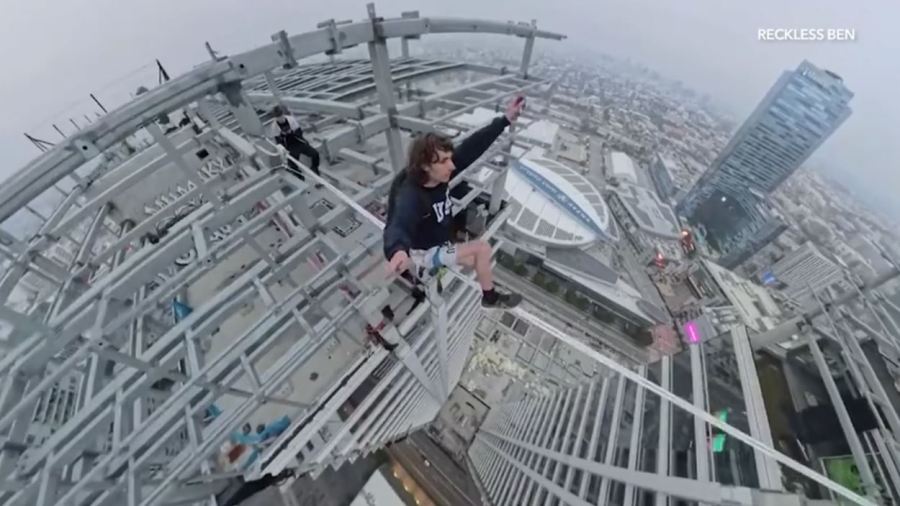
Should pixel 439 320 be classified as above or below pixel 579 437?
above

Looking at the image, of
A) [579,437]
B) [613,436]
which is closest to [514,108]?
[613,436]

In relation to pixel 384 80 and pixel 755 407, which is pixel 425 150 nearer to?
pixel 384 80

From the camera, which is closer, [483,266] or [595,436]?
[483,266]

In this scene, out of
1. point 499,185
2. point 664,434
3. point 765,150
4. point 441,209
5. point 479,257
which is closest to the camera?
point 441,209

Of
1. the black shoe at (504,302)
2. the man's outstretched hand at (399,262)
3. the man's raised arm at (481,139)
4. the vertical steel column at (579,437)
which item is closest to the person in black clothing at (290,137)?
the man's raised arm at (481,139)

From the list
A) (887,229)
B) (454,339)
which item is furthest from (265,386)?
(887,229)

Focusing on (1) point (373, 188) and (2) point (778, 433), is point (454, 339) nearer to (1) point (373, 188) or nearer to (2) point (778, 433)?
(1) point (373, 188)

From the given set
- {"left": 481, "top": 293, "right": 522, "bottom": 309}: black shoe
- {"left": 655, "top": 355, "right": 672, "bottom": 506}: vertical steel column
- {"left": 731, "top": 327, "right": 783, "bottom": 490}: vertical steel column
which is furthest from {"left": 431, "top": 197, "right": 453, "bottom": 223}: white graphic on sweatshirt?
{"left": 655, "top": 355, "right": 672, "bottom": 506}: vertical steel column
